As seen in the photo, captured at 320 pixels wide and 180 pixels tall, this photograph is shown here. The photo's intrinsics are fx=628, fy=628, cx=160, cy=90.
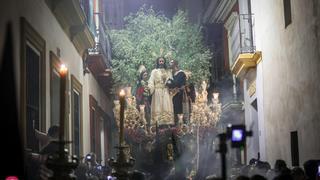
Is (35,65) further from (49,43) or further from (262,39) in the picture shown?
(262,39)

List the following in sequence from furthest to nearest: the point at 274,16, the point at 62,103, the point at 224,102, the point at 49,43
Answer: the point at 224,102, the point at 274,16, the point at 49,43, the point at 62,103

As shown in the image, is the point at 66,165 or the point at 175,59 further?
the point at 175,59

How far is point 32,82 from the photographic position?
10.8m

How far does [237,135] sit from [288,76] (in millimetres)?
11184

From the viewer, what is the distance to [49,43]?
1219 centimetres

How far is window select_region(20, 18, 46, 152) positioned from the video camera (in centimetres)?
525

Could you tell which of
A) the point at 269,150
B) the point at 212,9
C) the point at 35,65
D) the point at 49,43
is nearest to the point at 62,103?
the point at 35,65

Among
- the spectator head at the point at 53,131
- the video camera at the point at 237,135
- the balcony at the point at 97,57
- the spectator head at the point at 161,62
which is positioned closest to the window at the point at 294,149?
the balcony at the point at 97,57

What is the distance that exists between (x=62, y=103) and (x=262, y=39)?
14581 mm

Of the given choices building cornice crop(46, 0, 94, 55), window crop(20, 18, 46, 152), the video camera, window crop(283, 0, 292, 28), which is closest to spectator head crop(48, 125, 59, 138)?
window crop(20, 18, 46, 152)

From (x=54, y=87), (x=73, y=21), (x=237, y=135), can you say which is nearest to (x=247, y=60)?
(x=73, y=21)

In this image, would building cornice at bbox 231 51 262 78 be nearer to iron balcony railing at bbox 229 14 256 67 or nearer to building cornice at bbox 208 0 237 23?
iron balcony railing at bbox 229 14 256 67

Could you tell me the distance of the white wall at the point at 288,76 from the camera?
1289 centimetres

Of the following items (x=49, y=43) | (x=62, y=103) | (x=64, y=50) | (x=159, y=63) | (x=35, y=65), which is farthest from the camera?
(x=159, y=63)
